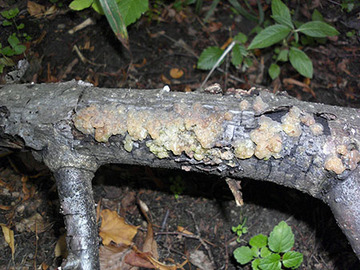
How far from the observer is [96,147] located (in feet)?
5.62

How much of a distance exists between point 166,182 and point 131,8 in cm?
147

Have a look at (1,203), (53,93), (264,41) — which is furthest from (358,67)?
(1,203)

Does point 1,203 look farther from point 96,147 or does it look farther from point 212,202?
point 212,202

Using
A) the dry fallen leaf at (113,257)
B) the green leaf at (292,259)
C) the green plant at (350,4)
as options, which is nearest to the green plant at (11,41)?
the dry fallen leaf at (113,257)

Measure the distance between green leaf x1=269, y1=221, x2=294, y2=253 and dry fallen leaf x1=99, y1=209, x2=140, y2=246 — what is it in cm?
103

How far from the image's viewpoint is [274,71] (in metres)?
3.26

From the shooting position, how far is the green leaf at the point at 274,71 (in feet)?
10.6

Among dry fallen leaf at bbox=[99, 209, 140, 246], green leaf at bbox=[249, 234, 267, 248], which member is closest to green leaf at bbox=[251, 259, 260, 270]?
green leaf at bbox=[249, 234, 267, 248]

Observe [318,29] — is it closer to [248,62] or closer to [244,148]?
[248,62]

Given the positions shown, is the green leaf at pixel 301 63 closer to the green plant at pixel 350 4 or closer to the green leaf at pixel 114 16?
the green plant at pixel 350 4

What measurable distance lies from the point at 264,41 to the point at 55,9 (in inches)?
79.1

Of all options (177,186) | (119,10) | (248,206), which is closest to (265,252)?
(248,206)

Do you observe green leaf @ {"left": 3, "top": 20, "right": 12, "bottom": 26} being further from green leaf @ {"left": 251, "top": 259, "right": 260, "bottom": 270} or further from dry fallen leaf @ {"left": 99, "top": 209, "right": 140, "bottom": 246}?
green leaf @ {"left": 251, "top": 259, "right": 260, "bottom": 270}

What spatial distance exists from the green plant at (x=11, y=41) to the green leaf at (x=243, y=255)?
7.30ft
